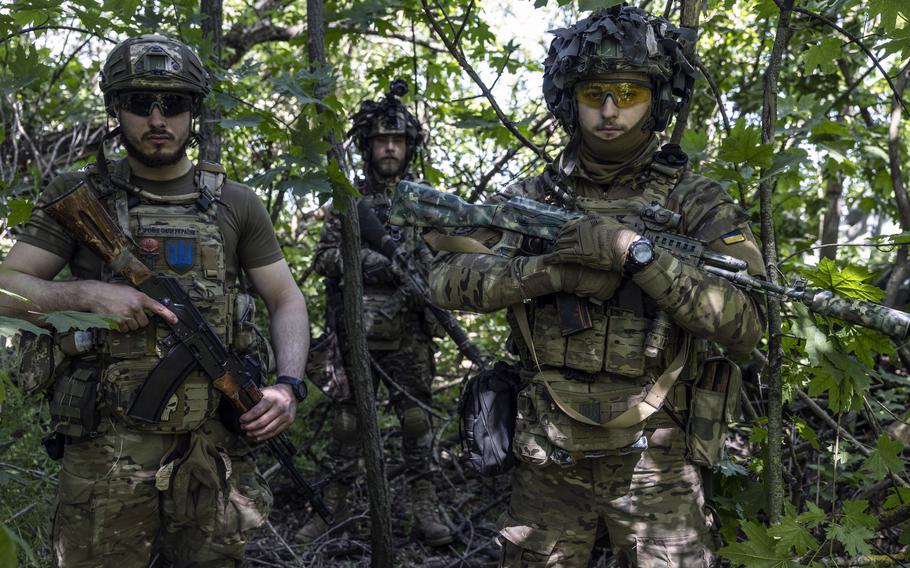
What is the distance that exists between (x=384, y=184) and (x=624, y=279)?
3137mm

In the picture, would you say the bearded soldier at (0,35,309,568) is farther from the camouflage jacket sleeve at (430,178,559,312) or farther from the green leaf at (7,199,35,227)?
the camouflage jacket sleeve at (430,178,559,312)

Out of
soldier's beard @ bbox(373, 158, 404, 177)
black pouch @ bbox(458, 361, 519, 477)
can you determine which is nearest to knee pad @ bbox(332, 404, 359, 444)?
soldier's beard @ bbox(373, 158, 404, 177)

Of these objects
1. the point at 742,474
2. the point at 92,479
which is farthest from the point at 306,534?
the point at 742,474

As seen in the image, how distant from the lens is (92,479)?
97.7 inches

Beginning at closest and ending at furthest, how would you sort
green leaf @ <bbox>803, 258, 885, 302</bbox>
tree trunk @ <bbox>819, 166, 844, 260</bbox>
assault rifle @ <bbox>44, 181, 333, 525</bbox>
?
assault rifle @ <bbox>44, 181, 333, 525</bbox>
green leaf @ <bbox>803, 258, 885, 302</bbox>
tree trunk @ <bbox>819, 166, 844, 260</bbox>

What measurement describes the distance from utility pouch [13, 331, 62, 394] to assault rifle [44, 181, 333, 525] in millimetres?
301

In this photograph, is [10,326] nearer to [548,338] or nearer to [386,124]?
[548,338]

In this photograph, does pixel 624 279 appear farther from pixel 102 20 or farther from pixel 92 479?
pixel 102 20

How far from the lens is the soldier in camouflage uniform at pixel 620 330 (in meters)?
2.31

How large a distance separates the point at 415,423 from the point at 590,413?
2.75 m

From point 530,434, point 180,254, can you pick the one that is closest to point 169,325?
point 180,254

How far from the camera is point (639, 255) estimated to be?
2.22m

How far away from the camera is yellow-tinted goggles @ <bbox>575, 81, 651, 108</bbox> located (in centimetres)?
244

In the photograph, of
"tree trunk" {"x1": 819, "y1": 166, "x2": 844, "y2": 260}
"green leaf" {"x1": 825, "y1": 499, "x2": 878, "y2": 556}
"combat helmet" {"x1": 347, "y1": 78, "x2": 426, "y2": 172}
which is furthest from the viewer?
"tree trunk" {"x1": 819, "y1": 166, "x2": 844, "y2": 260}
